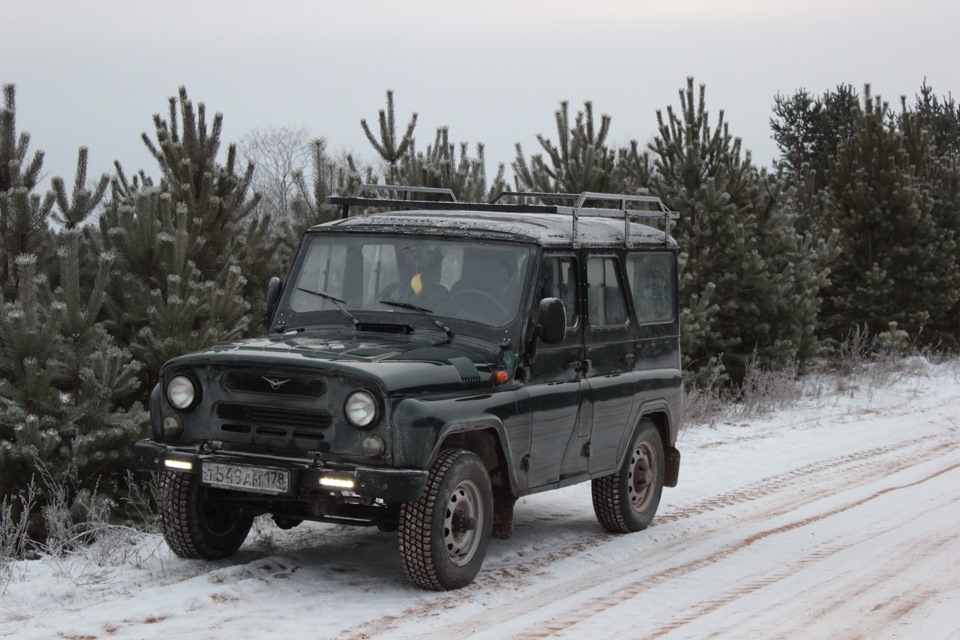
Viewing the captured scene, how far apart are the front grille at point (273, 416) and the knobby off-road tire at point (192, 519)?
17.4 inches

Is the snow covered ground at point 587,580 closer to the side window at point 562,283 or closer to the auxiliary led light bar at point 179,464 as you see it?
the auxiliary led light bar at point 179,464

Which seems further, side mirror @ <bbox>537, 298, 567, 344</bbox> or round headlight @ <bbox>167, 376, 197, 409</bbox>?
side mirror @ <bbox>537, 298, 567, 344</bbox>

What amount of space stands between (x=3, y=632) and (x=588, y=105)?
1216cm

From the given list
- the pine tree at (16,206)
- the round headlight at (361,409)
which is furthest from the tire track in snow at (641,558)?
the pine tree at (16,206)

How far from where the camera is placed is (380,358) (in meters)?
7.26

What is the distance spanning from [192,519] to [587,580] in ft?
7.84

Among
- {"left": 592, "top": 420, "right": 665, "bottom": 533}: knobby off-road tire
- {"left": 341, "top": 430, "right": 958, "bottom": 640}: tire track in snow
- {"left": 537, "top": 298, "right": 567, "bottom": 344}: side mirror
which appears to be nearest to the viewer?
{"left": 341, "top": 430, "right": 958, "bottom": 640}: tire track in snow

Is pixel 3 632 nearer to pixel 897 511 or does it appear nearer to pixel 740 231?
pixel 897 511

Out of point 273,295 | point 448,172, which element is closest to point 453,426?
point 273,295

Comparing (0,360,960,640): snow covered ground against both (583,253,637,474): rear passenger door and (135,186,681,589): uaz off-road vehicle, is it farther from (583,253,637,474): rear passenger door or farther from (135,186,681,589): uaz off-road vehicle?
(583,253,637,474): rear passenger door

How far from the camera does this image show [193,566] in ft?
25.1

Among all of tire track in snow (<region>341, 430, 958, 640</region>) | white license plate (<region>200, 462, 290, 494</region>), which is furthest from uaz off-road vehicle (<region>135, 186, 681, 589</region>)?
tire track in snow (<region>341, 430, 958, 640</region>)

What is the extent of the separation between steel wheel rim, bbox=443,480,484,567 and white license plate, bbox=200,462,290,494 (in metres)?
0.95

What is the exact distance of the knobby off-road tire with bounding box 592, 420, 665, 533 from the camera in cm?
931
